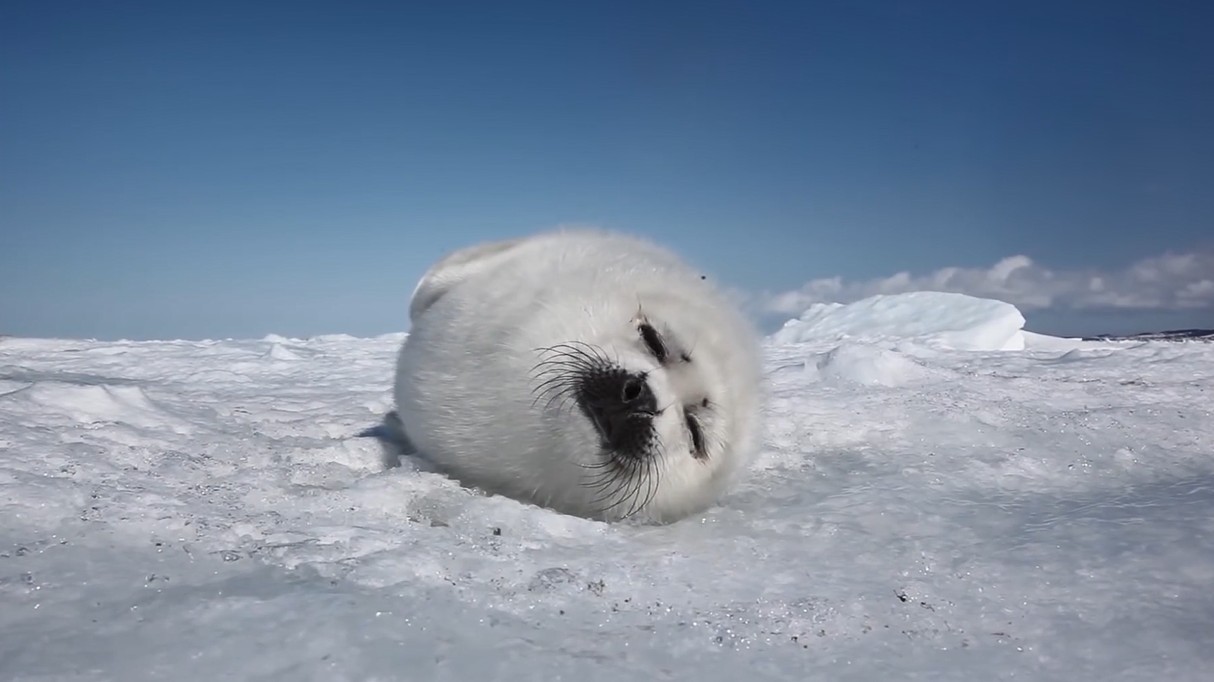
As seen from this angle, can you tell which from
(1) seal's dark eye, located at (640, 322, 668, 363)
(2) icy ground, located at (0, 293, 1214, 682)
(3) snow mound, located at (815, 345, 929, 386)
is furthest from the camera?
(3) snow mound, located at (815, 345, 929, 386)

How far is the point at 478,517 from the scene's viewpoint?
7.93 feet

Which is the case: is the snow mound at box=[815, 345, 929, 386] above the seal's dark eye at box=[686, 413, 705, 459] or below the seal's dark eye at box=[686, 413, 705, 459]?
above

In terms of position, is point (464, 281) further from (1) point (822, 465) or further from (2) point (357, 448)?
(1) point (822, 465)

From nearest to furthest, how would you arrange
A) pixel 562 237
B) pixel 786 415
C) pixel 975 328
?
pixel 562 237 → pixel 786 415 → pixel 975 328

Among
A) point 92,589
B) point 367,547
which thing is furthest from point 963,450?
point 92,589

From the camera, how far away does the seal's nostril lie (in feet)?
8.38

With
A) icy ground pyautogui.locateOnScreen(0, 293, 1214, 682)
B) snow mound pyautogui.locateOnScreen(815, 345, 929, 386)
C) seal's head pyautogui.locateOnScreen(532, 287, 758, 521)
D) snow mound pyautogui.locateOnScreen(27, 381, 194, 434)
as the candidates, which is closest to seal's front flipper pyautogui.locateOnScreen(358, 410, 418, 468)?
icy ground pyautogui.locateOnScreen(0, 293, 1214, 682)

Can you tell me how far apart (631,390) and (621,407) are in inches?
2.6

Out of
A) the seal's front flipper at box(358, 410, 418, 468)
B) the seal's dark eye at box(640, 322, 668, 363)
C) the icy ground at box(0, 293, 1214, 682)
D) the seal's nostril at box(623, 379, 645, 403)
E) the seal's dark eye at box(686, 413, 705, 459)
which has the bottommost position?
the icy ground at box(0, 293, 1214, 682)

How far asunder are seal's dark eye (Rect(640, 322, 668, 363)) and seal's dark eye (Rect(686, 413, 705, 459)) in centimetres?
24

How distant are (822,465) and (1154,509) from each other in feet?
4.21

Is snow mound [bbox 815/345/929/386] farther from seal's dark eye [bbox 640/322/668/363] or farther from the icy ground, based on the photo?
seal's dark eye [bbox 640/322/668/363]

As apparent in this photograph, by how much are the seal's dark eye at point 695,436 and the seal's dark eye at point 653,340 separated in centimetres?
24

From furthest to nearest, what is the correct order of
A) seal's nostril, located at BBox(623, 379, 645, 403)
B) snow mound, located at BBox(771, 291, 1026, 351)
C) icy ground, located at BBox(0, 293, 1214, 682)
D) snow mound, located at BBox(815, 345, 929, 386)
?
snow mound, located at BBox(771, 291, 1026, 351)
snow mound, located at BBox(815, 345, 929, 386)
seal's nostril, located at BBox(623, 379, 645, 403)
icy ground, located at BBox(0, 293, 1214, 682)
